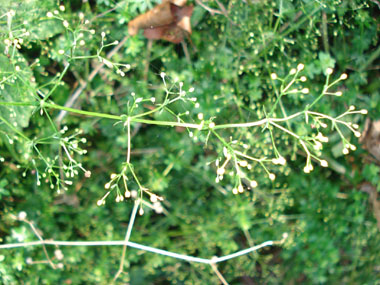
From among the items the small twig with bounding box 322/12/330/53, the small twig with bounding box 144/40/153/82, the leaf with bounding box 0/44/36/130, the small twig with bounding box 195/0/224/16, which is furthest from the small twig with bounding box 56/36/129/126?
the small twig with bounding box 322/12/330/53

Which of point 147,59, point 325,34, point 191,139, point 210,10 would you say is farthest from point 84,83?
point 325,34

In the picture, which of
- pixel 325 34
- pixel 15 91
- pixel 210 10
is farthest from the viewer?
pixel 325 34

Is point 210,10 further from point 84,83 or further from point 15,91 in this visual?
point 15,91

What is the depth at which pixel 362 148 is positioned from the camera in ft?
8.83

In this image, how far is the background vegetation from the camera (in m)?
2.30

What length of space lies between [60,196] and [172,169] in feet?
2.58

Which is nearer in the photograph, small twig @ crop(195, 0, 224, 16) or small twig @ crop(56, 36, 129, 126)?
small twig @ crop(195, 0, 224, 16)

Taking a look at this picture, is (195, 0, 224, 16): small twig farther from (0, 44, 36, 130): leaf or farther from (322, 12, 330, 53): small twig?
(0, 44, 36, 130): leaf

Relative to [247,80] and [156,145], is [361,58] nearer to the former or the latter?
[247,80]

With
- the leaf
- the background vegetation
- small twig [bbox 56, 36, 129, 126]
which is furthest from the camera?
small twig [bbox 56, 36, 129, 126]

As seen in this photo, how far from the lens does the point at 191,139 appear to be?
2.50 meters

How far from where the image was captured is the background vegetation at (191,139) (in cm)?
230

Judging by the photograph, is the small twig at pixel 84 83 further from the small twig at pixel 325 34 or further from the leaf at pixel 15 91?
the small twig at pixel 325 34

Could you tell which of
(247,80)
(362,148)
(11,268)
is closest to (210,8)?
(247,80)
